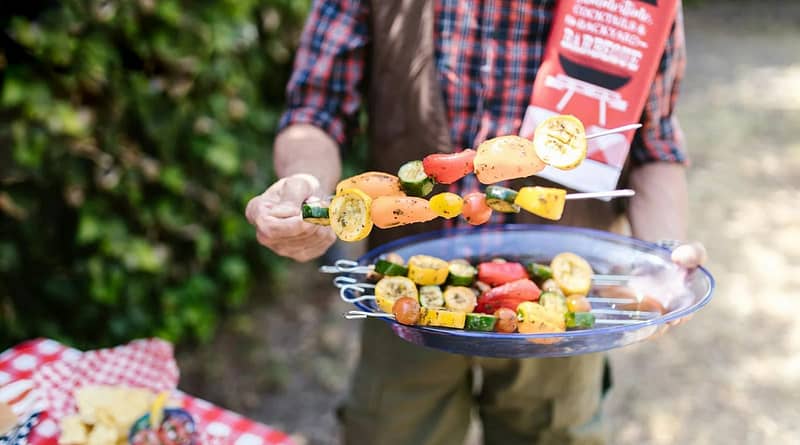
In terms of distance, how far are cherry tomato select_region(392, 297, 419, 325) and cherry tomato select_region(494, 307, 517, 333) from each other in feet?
0.56

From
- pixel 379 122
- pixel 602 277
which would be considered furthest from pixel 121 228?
pixel 602 277

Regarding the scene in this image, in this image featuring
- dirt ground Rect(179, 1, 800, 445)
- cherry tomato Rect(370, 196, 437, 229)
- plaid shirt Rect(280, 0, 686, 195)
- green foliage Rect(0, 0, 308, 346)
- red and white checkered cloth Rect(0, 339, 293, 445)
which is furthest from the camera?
dirt ground Rect(179, 1, 800, 445)

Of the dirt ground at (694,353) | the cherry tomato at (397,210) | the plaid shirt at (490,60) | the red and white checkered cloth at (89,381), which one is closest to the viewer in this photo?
the cherry tomato at (397,210)

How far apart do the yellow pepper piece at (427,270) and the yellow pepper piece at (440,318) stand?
186mm

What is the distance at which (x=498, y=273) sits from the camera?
1514 mm

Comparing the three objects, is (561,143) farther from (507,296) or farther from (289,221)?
Answer: (289,221)

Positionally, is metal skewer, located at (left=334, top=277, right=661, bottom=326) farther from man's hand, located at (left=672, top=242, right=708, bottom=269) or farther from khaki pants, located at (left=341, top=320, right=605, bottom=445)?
khaki pants, located at (left=341, top=320, right=605, bottom=445)

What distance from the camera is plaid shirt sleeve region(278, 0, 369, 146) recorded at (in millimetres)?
1700

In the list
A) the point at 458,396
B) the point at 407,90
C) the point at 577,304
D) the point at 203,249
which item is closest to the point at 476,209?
the point at 577,304

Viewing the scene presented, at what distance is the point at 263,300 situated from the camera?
3.63 meters

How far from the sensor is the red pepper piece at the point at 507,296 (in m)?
1.43

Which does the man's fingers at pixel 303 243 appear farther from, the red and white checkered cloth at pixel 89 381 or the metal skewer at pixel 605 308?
the red and white checkered cloth at pixel 89 381

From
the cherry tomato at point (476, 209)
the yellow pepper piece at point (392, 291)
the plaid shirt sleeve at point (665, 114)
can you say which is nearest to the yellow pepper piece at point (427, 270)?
the yellow pepper piece at point (392, 291)

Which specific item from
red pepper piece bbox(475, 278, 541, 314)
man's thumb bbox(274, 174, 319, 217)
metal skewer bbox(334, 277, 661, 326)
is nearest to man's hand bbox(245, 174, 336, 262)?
man's thumb bbox(274, 174, 319, 217)
